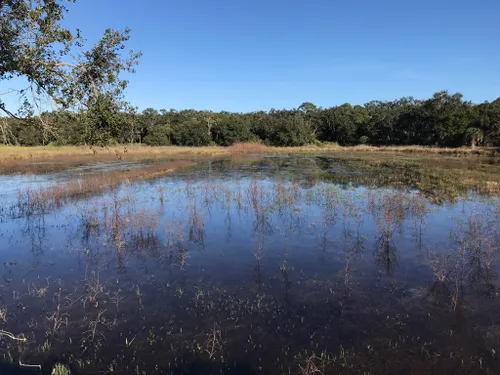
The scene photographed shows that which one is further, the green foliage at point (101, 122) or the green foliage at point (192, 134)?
the green foliage at point (192, 134)

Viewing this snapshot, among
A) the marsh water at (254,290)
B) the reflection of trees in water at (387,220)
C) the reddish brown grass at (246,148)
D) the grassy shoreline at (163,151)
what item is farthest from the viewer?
the reddish brown grass at (246,148)

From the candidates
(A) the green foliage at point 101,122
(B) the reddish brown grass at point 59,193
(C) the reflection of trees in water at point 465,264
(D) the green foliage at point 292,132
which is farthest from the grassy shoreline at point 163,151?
(C) the reflection of trees in water at point 465,264

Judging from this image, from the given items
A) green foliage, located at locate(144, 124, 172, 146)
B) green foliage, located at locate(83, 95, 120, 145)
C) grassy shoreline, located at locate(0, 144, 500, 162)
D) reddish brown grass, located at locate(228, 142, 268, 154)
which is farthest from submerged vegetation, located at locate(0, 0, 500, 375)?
green foliage, located at locate(144, 124, 172, 146)

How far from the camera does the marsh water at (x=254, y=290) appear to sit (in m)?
6.16

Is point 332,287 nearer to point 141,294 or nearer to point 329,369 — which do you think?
point 329,369

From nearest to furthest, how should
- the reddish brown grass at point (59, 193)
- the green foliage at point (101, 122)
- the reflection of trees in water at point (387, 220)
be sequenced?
the green foliage at point (101, 122) < the reflection of trees in water at point (387, 220) < the reddish brown grass at point (59, 193)

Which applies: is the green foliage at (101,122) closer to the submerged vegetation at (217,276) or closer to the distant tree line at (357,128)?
the submerged vegetation at (217,276)

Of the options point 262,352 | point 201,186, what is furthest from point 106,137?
point 201,186

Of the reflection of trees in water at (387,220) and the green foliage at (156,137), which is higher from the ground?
the green foliage at (156,137)

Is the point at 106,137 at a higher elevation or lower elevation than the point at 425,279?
higher

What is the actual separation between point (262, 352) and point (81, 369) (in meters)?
3.16

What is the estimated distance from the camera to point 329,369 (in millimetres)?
5816

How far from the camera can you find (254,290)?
862cm

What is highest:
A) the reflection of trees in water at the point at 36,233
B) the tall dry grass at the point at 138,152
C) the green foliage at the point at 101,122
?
the green foliage at the point at 101,122
